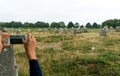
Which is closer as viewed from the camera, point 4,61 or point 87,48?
point 4,61

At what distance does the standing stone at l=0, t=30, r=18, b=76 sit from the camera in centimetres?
512

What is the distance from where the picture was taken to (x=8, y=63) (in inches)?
207

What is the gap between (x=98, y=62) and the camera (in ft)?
43.6

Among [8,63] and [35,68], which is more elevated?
[35,68]

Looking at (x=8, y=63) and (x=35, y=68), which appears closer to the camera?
(x=35, y=68)

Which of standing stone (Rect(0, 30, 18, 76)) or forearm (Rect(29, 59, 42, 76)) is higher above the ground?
forearm (Rect(29, 59, 42, 76))

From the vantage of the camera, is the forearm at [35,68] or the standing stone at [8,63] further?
the standing stone at [8,63]

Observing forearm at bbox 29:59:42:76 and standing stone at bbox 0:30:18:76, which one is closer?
forearm at bbox 29:59:42:76

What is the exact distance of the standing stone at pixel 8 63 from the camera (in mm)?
5117

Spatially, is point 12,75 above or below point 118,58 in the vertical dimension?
above

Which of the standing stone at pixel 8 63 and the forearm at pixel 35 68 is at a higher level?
the forearm at pixel 35 68

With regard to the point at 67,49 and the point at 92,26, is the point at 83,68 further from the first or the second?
the point at 92,26

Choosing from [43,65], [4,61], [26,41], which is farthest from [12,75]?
[43,65]

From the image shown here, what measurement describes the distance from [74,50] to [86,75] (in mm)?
6303
